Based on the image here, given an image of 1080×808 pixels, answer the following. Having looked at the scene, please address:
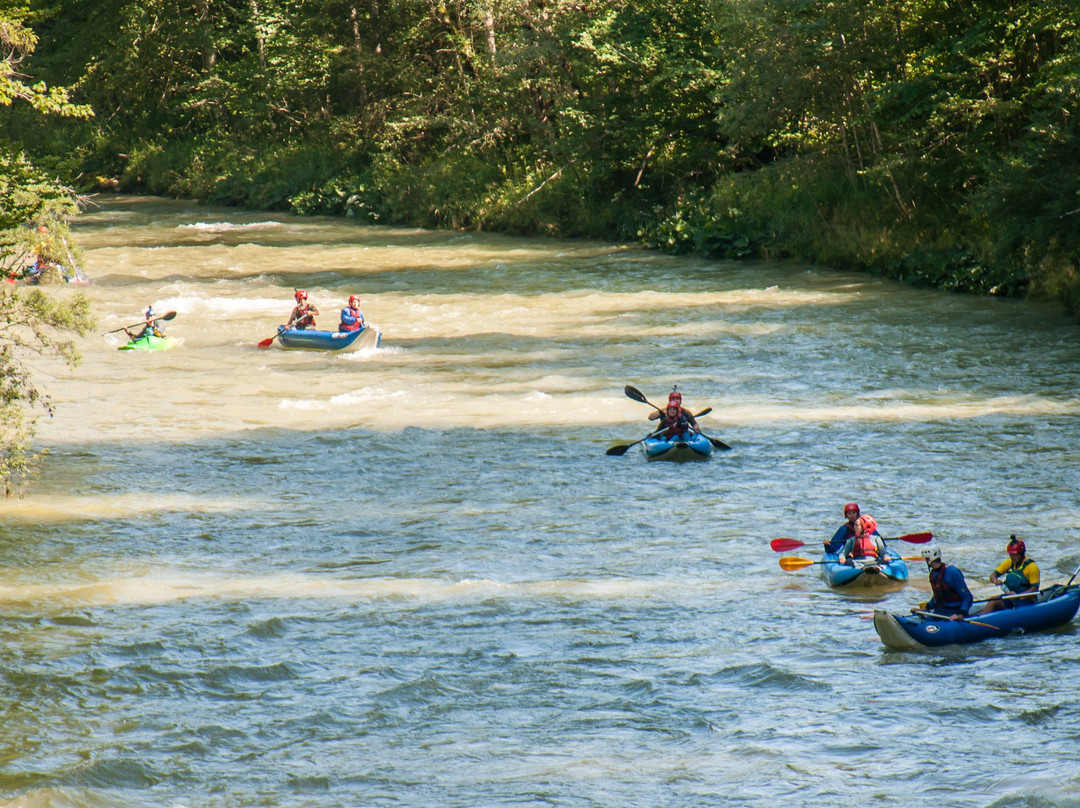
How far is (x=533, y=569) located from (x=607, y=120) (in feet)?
73.1

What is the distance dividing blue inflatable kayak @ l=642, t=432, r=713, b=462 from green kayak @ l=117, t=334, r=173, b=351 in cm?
1007

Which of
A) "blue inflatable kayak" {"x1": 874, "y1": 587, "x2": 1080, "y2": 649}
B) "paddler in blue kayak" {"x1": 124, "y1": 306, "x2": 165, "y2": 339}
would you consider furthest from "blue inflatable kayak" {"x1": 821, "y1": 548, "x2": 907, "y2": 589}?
"paddler in blue kayak" {"x1": 124, "y1": 306, "x2": 165, "y2": 339}

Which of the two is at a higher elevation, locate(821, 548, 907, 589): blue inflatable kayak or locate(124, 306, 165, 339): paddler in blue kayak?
locate(124, 306, 165, 339): paddler in blue kayak

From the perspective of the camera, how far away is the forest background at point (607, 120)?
21125 mm

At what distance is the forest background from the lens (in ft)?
69.3

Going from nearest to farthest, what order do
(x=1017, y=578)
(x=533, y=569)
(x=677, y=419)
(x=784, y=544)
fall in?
(x=1017, y=578) < (x=784, y=544) < (x=533, y=569) < (x=677, y=419)

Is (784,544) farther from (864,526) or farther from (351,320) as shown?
(351,320)

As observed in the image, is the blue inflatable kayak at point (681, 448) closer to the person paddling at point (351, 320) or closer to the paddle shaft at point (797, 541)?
the paddle shaft at point (797, 541)

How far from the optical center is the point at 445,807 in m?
6.73

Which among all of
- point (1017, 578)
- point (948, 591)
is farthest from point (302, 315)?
point (1017, 578)

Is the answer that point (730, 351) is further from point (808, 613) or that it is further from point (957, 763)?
point (957, 763)

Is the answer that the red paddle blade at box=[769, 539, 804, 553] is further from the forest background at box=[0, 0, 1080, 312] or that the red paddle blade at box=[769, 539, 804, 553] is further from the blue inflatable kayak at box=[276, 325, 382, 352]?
the blue inflatable kayak at box=[276, 325, 382, 352]

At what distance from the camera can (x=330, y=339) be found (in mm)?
19703

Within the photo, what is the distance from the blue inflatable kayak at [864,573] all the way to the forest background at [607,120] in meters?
7.36
